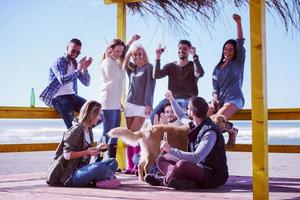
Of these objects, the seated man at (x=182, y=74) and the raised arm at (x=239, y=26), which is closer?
the raised arm at (x=239, y=26)

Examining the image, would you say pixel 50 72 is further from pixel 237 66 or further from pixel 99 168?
pixel 237 66

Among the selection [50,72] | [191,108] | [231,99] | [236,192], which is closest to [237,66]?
[231,99]

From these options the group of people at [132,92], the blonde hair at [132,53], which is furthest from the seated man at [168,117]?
the blonde hair at [132,53]

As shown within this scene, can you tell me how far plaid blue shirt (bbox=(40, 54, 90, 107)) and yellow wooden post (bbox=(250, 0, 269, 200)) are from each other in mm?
2600

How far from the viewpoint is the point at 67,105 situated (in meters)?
5.75

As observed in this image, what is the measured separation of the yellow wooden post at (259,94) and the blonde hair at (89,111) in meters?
1.64

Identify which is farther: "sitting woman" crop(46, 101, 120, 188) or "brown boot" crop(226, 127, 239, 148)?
"brown boot" crop(226, 127, 239, 148)

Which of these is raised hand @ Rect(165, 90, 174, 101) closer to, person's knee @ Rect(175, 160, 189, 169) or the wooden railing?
person's knee @ Rect(175, 160, 189, 169)

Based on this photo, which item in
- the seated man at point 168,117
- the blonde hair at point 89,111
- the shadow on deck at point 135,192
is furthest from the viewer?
the seated man at point 168,117

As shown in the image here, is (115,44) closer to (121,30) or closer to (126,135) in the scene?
(121,30)

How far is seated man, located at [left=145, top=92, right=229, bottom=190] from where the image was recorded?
425 cm

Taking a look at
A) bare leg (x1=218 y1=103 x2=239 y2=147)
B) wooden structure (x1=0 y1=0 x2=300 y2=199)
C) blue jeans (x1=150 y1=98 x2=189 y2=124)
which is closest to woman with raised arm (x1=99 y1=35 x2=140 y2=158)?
blue jeans (x1=150 y1=98 x2=189 y2=124)

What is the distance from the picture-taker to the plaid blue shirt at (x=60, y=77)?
5590mm

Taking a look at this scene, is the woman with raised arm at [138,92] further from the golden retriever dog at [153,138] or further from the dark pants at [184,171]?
the dark pants at [184,171]
